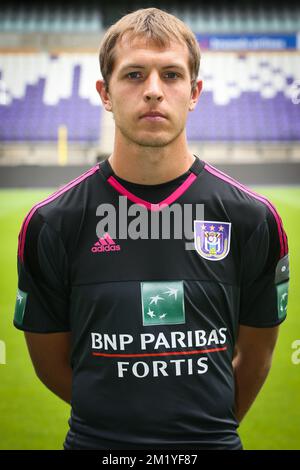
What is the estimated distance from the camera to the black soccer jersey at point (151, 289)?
1538mm

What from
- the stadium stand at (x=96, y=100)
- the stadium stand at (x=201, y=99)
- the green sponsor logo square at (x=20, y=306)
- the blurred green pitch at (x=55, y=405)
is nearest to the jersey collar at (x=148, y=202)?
the green sponsor logo square at (x=20, y=306)

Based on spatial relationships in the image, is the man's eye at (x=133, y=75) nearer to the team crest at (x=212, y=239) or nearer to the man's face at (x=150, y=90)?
the man's face at (x=150, y=90)

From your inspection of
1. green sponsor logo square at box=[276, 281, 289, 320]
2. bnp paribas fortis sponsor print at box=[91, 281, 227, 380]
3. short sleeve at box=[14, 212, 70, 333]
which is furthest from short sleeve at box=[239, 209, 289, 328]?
short sleeve at box=[14, 212, 70, 333]

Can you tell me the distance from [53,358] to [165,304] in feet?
1.57

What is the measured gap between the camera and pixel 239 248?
161cm

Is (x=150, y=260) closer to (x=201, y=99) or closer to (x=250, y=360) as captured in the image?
(x=250, y=360)

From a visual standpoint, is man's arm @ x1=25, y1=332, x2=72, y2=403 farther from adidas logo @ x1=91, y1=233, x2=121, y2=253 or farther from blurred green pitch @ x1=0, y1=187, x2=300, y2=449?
blurred green pitch @ x1=0, y1=187, x2=300, y2=449

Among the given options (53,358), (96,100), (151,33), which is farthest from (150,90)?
(96,100)

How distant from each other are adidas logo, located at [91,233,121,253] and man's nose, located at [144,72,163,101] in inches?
15.2

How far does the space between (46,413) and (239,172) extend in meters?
7.38

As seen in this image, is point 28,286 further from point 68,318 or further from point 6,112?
point 6,112

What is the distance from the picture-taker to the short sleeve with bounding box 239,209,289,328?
1.62 meters

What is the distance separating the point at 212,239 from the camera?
1.58m
